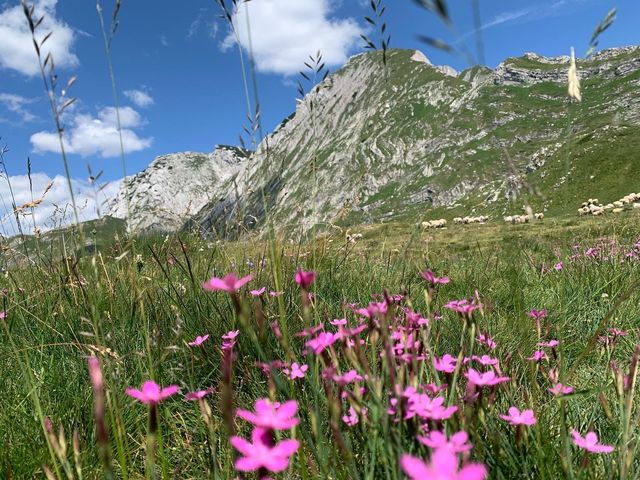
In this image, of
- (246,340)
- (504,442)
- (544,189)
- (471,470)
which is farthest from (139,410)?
(544,189)

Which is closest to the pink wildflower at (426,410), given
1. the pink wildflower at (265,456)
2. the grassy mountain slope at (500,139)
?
the pink wildflower at (265,456)

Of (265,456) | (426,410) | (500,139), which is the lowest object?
(426,410)

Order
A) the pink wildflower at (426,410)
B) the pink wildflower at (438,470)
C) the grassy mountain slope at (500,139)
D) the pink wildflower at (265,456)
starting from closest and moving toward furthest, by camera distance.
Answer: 1. the pink wildflower at (438,470)
2. the pink wildflower at (265,456)
3. the pink wildflower at (426,410)
4. the grassy mountain slope at (500,139)

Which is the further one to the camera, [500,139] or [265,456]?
[500,139]

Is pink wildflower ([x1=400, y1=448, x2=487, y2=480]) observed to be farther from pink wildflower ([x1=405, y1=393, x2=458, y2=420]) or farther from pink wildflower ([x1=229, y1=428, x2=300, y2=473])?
pink wildflower ([x1=405, y1=393, x2=458, y2=420])

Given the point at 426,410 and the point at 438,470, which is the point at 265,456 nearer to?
the point at 438,470

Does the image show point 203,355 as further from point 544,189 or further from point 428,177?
point 428,177

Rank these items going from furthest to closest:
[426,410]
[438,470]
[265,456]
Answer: [426,410] → [265,456] → [438,470]

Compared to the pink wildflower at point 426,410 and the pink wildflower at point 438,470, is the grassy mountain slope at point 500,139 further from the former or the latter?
the pink wildflower at point 438,470

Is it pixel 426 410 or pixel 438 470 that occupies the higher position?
pixel 438 470

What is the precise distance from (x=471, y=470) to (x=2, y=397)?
262 centimetres

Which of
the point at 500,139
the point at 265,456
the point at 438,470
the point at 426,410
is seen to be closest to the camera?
the point at 438,470

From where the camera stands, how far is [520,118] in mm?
136000

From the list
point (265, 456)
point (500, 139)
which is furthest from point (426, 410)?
point (500, 139)
